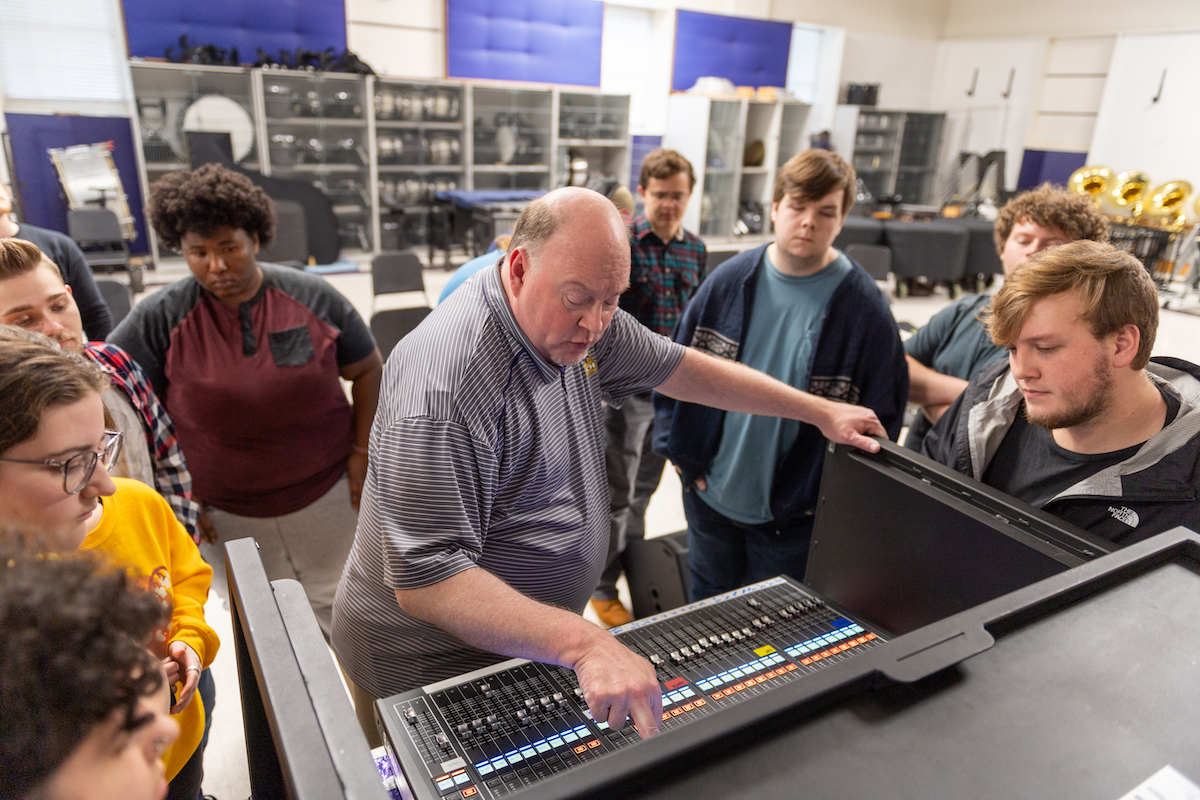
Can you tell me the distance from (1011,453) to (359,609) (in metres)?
1.22

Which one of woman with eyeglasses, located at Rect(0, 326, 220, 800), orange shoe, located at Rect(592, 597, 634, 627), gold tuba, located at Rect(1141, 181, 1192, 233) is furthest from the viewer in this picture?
gold tuba, located at Rect(1141, 181, 1192, 233)

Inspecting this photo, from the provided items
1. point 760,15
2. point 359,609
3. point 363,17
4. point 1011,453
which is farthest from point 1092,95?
point 359,609

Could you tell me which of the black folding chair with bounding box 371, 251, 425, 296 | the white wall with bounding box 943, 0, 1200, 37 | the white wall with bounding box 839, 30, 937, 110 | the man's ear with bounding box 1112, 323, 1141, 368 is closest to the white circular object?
the black folding chair with bounding box 371, 251, 425, 296

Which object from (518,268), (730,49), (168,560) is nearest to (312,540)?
(168,560)

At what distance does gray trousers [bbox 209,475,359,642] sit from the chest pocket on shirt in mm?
425

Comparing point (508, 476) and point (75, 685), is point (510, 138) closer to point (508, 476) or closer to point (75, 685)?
point (508, 476)

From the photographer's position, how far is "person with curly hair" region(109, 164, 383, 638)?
1.86 m

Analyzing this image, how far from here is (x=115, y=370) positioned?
A: 151 cm

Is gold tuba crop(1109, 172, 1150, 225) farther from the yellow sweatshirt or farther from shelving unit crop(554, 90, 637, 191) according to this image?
the yellow sweatshirt

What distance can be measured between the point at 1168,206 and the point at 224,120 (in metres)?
9.87

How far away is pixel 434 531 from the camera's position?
40.1 inches

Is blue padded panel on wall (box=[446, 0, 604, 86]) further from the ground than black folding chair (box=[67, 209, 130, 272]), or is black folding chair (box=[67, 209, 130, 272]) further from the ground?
blue padded panel on wall (box=[446, 0, 604, 86])

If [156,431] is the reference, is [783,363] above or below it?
above

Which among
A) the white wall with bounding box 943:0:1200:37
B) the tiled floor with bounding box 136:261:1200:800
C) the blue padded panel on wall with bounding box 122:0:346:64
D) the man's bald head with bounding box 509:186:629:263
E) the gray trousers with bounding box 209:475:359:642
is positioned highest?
the white wall with bounding box 943:0:1200:37
